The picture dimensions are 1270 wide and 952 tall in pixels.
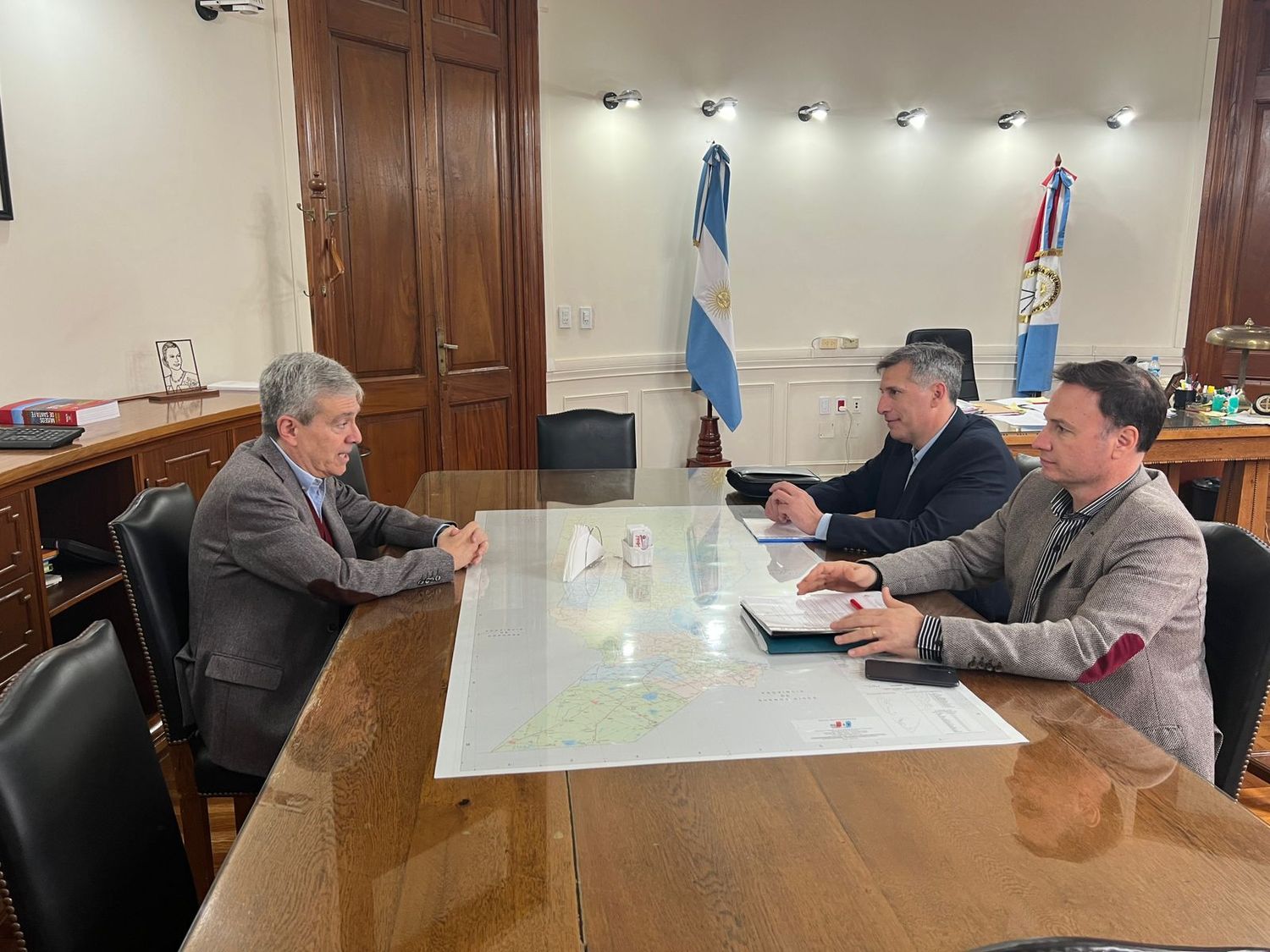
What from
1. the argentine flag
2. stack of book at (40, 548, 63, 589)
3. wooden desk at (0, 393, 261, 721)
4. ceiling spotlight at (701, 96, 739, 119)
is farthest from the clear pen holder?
ceiling spotlight at (701, 96, 739, 119)

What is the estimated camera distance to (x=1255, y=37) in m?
5.40

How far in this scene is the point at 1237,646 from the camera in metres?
1.65

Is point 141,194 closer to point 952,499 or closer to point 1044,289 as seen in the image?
point 952,499

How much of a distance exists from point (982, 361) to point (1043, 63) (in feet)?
5.70

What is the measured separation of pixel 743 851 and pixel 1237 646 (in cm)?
111

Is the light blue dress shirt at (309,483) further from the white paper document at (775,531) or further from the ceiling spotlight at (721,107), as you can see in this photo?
the ceiling spotlight at (721,107)

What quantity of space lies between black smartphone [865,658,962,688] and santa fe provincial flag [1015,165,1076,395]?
15.4 ft

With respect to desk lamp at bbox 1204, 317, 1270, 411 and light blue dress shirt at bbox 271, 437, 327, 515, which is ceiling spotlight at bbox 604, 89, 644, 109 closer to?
desk lamp at bbox 1204, 317, 1270, 411

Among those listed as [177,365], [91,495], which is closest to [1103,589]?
[91,495]

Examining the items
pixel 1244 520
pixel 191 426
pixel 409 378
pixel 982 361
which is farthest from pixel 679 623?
pixel 982 361

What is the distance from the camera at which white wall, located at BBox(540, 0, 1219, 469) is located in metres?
5.09

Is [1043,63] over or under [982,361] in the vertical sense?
over

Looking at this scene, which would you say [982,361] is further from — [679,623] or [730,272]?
[679,623]

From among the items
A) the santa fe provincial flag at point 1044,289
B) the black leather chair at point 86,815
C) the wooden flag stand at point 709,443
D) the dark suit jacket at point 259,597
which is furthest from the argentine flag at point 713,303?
the black leather chair at point 86,815
